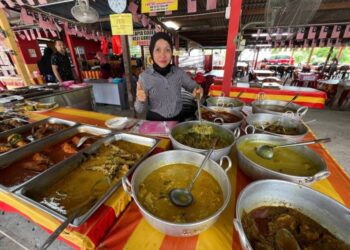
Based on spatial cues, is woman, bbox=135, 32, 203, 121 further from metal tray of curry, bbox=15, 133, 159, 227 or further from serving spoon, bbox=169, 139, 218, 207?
serving spoon, bbox=169, 139, 218, 207

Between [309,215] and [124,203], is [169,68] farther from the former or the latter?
[309,215]

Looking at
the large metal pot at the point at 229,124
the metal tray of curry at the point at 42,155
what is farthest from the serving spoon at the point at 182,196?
the metal tray of curry at the point at 42,155

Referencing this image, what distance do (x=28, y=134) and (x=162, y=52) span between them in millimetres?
1542

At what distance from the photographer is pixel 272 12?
1.79 meters

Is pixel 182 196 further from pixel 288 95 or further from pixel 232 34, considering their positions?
pixel 288 95

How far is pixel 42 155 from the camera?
Result: 113cm

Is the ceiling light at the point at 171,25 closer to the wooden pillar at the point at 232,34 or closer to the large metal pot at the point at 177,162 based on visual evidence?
the wooden pillar at the point at 232,34

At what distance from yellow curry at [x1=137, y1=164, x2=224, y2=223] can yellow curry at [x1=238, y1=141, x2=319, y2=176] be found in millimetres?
350

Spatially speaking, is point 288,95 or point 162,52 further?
point 288,95

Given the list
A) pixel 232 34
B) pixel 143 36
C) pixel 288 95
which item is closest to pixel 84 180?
pixel 232 34

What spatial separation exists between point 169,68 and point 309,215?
1.71m

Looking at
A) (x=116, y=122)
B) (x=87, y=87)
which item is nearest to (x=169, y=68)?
(x=116, y=122)

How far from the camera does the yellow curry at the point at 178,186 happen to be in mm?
646

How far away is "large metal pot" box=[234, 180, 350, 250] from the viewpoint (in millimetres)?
576
